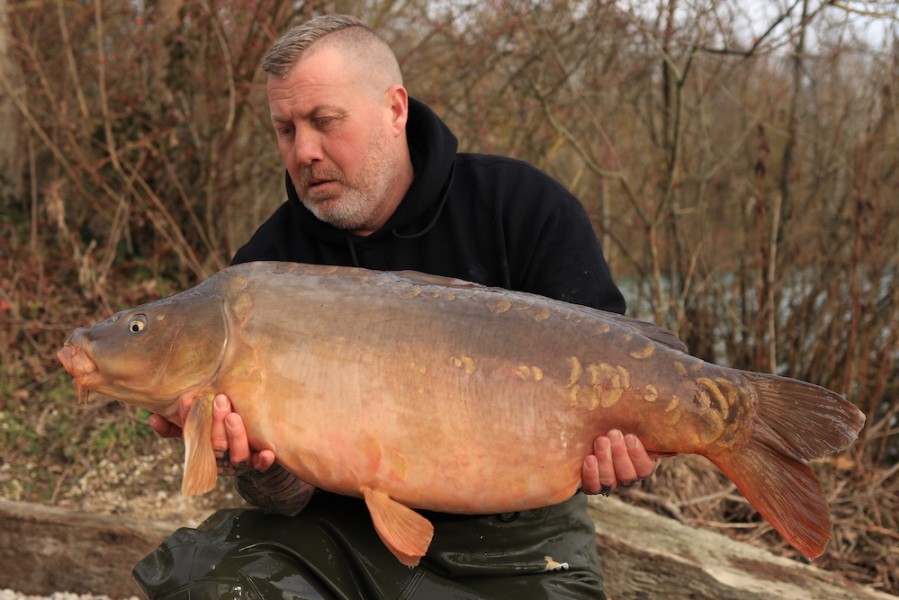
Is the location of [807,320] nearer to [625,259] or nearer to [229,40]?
[625,259]

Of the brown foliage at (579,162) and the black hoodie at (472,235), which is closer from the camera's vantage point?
the black hoodie at (472,235)

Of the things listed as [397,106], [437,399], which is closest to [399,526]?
[437,399]

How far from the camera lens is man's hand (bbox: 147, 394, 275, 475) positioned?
1588 mm

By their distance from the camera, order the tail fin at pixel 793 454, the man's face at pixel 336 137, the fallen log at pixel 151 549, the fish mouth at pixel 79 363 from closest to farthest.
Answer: the tail fin at pixel 793 454, the fish mouth at pixel 79 363, the man's face at pixel 336 137, the fallen log at pixel 151 549

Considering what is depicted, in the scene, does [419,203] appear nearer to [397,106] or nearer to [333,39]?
[397,106]

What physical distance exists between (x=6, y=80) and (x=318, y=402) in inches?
154

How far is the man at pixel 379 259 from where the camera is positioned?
68.4 inches

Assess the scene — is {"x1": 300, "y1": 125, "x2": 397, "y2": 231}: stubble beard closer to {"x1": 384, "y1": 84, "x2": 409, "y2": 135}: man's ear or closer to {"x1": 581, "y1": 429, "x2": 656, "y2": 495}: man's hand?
{"x1": 384, "y1": 84, "x2": 409, "y2": 135}: man's ear

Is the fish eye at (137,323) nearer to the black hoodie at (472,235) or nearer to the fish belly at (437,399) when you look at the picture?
the fish belly at (437,399)

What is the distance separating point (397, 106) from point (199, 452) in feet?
3.57

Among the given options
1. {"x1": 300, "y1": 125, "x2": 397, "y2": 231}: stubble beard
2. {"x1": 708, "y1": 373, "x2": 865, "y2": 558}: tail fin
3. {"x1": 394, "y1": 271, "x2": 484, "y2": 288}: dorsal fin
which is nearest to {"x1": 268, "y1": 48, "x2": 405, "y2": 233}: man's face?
{"x1": 300, "y1": 125, "x2": 397, "y2": 231}: stubble beard

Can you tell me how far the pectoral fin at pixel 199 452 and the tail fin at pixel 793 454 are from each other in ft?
3.17

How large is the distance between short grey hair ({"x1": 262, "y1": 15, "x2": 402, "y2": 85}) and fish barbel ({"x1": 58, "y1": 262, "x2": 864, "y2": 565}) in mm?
736

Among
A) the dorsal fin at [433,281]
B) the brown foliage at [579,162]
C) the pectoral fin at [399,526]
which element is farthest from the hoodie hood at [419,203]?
the brown foliage at [579,162]
